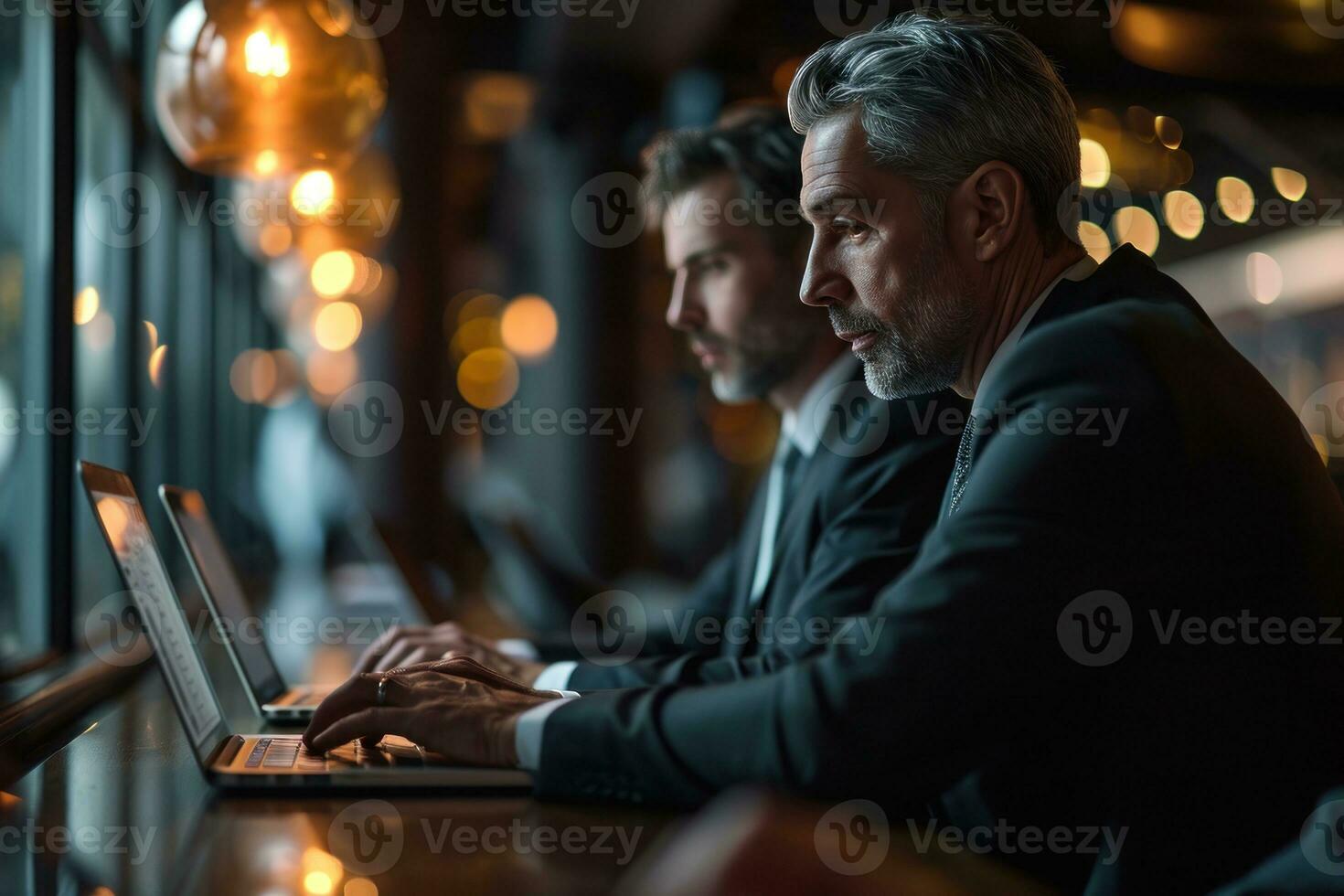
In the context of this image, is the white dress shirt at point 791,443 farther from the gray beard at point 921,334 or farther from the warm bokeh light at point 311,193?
the warm bokeh light at point 311,193

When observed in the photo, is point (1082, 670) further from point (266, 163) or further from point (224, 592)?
point (266, 163)

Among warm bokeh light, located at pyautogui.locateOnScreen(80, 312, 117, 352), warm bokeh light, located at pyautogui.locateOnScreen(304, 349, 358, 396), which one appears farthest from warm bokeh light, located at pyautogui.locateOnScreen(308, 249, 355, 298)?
warm bokeh light, located at pyautogui.locateOnScreen(304, 349, 358, 396)

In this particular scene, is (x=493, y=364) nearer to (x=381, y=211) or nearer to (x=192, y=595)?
(x=381, y=211)

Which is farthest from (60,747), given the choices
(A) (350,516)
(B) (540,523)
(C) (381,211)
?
(B) (540,523)

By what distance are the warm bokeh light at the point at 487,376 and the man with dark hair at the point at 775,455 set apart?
11.4 meters

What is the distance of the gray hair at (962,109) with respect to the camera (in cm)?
143

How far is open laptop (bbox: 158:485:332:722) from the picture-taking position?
5.37 feet

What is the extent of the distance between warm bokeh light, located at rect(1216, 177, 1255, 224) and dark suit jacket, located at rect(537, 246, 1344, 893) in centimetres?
585

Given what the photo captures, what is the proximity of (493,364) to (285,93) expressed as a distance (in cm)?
1257

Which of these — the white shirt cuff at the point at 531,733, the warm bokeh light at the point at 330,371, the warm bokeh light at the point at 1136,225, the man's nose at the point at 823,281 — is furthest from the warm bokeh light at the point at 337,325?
the white shirt cuff at the point at 531,733

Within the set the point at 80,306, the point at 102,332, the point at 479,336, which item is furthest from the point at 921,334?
the point at 479,336

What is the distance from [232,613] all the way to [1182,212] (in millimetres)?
6277

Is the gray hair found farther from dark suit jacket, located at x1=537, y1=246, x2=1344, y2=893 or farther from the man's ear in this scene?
dark suit jacket, located at x1=537, y1=246, x2=1344, y2=893

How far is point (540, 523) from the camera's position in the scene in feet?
24.2
